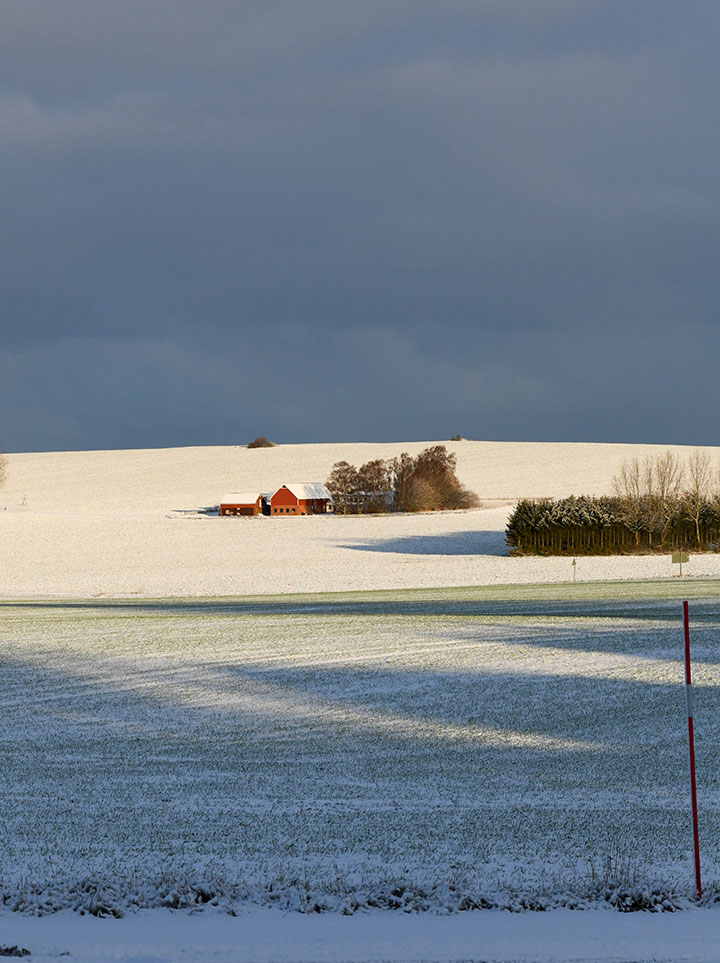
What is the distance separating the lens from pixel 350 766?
9.94 m

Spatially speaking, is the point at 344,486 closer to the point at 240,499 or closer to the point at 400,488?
the point at 400,488

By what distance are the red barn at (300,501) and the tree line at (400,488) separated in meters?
2.56

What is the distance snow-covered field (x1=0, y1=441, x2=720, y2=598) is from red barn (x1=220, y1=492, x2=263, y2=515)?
285 cm

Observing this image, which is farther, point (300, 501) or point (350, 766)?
point (300, 501)

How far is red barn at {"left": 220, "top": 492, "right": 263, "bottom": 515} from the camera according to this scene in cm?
8431

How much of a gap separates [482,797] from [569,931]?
10.6 ft

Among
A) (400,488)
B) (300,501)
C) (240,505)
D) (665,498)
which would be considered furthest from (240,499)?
(665,498)

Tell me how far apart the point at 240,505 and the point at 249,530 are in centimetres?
1753

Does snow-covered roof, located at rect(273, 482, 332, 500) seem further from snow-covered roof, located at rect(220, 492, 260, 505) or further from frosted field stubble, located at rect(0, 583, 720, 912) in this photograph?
frosted field stubble, located at rect(0, 583, 720, 912)

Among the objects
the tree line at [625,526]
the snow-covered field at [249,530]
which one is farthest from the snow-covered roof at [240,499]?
the tree line at [625,526]

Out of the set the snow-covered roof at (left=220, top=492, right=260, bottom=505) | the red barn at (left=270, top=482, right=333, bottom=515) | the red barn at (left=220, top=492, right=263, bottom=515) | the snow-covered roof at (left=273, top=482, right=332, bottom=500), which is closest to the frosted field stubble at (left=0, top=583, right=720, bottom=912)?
the red barn at (left=220, top=492, right=263, bottom=515)

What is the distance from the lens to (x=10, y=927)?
5.67 meters

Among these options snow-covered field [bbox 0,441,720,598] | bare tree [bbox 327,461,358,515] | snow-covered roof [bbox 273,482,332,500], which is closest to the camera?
snow-covered field [bbox 0,441,720,598]

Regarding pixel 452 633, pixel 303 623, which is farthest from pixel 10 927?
pixel 303 623
